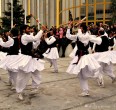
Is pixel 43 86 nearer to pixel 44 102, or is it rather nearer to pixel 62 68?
pixel 44 102

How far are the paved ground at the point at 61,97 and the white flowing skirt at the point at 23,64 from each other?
77cm

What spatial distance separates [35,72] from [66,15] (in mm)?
25816

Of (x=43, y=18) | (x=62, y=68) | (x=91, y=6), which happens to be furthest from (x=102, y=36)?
(x=43, y=18)

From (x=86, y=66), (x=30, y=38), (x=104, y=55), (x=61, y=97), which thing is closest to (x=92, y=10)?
(x=104, y=55)

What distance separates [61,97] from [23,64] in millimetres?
1330

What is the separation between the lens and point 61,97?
28.6ft

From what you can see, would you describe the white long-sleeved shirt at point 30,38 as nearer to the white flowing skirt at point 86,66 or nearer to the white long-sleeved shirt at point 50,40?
the white flowing skirt at point 86,66

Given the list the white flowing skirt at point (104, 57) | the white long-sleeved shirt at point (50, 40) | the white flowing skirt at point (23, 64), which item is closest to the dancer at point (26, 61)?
the white flowing skirt at point (23, 64)

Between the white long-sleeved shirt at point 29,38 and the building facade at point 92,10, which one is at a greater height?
the building facade at point 92,10

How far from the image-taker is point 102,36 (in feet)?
32.1

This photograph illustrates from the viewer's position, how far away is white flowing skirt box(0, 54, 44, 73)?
27.9 feet

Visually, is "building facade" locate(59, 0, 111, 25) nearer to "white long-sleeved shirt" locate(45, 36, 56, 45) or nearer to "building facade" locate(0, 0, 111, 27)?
"building facade" locate(0, 0, 111, 27)

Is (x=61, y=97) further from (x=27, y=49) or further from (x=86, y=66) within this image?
(x=27, y=49)

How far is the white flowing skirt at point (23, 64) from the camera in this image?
8492mm
